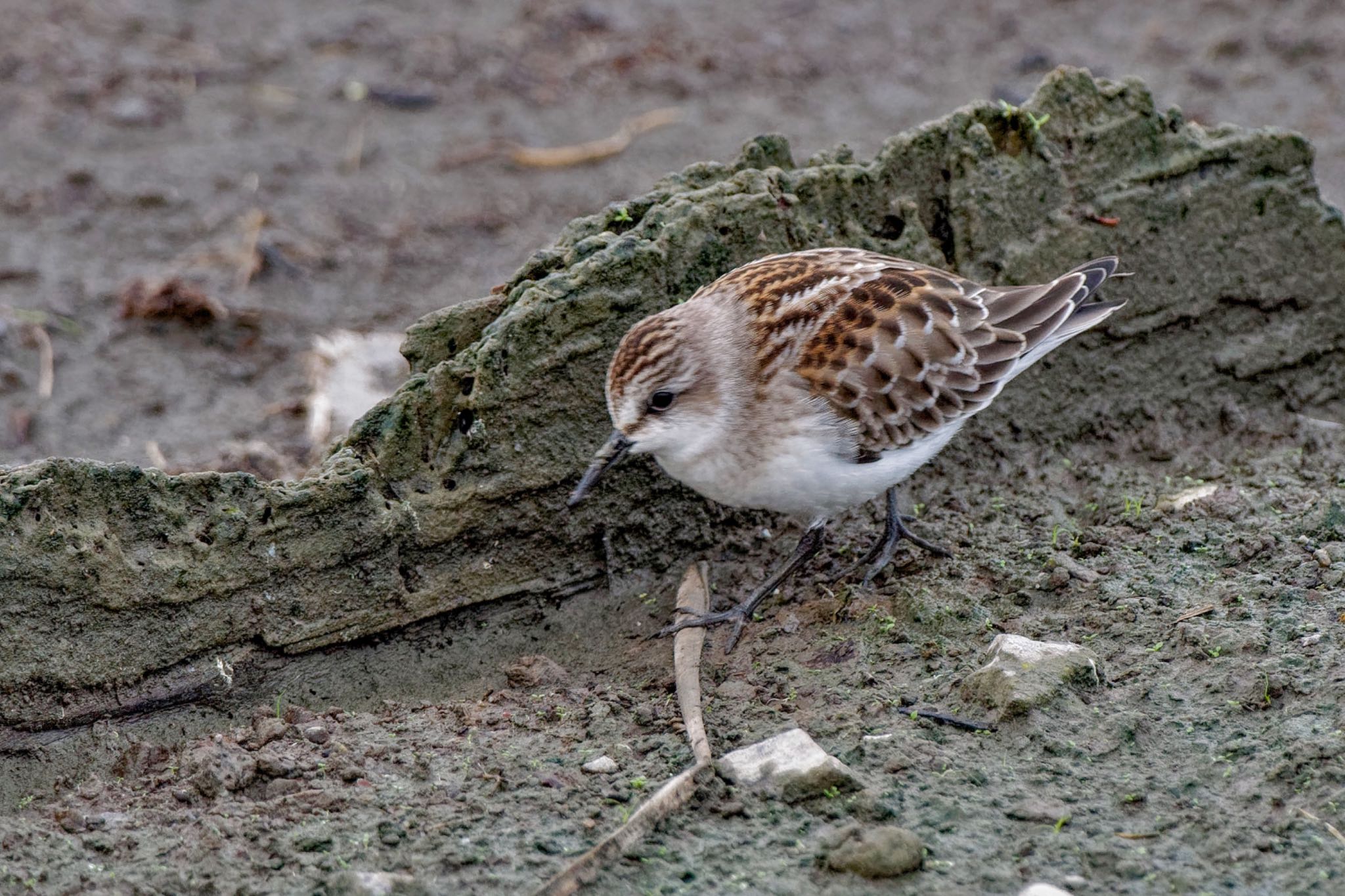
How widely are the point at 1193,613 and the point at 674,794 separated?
2076mm

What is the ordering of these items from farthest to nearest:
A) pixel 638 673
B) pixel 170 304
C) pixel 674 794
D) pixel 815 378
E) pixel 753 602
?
pixel 170 304 < pixel 753 602 < pixel 815 378 < pixel 638 673 < pixel 674 794

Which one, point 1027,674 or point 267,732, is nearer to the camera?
point 1027,674

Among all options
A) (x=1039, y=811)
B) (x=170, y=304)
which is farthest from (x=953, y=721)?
(x=170, y=304)

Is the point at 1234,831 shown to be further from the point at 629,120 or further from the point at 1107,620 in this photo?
the point at 629,120

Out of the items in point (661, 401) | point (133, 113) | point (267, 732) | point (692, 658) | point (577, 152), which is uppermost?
point (133, 113)

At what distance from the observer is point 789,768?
4543mm

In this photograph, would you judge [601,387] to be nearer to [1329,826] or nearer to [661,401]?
[661,401]

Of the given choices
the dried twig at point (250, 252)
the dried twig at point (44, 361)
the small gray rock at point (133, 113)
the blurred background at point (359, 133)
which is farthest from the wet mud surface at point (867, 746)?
the small gray rock at point (133, 113)

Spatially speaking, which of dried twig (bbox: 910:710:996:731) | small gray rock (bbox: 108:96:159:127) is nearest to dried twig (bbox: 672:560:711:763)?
dried twig (bbox: 910:710:996:731)

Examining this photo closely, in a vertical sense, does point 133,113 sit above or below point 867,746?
above

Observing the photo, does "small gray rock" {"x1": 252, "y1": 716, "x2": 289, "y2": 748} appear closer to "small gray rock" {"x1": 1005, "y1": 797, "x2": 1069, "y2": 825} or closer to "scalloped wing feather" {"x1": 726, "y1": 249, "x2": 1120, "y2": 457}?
"scalloped wing feather" {"x1": 726, "y1": 249, "x2": 1120, "y2": 457}

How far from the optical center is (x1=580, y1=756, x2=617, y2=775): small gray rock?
4.73m

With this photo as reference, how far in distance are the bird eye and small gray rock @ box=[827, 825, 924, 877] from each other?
6.48ft

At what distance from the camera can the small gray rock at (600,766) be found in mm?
4734
